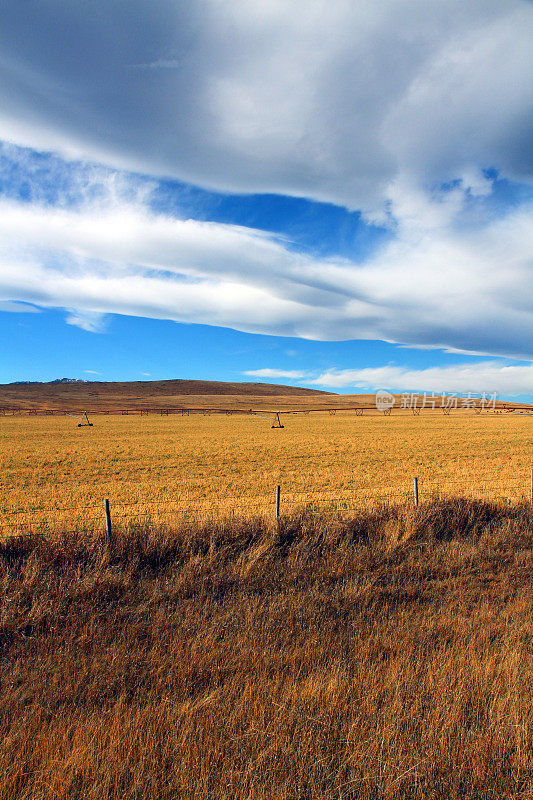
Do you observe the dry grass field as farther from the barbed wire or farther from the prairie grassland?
the barbed wire

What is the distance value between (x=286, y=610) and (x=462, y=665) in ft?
7.23

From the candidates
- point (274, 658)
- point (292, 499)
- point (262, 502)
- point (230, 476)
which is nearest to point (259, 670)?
point (274, 658)

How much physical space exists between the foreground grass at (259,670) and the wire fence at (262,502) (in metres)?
4.46

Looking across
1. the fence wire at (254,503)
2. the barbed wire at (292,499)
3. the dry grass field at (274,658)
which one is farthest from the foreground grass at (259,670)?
the barbed wire at (292,499)

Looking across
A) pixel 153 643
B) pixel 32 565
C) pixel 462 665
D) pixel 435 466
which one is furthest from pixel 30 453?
pixel 462 665

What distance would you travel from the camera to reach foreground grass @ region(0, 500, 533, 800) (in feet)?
11.7

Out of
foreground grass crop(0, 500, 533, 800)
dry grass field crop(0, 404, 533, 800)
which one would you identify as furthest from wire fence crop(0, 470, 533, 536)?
foreground grass crop(0, 500, 533, 800)

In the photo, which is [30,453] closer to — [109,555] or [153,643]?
[109,555]

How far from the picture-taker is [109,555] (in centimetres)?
738

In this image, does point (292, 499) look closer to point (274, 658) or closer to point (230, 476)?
point (230, 476)

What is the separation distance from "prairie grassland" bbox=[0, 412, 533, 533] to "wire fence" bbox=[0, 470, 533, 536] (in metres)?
0.05

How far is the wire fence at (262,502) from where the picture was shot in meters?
12.9

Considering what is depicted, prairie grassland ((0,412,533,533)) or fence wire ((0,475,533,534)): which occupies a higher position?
fence wire ((0,475,533,534))

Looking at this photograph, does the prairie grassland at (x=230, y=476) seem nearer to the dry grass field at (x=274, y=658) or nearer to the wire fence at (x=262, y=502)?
the wire fence at (x=262, y=502)
